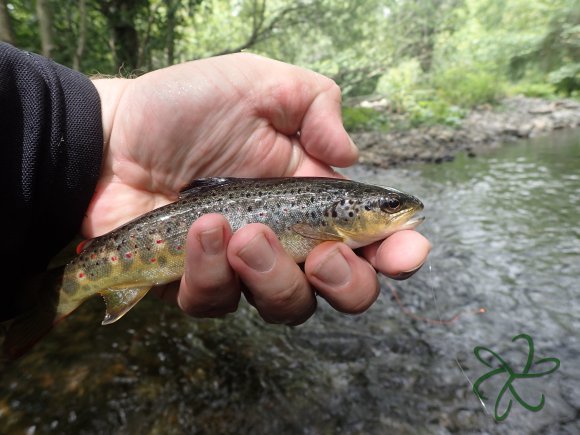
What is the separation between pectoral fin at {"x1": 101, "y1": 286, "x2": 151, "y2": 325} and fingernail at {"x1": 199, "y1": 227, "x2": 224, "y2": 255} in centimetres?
71

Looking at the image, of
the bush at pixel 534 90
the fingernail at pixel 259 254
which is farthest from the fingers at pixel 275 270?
the bush at pixel 534 90

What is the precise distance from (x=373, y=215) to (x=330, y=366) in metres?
2.58

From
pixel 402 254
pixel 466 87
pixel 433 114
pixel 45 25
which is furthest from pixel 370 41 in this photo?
pixel 402 254

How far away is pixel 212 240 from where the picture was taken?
2.21m

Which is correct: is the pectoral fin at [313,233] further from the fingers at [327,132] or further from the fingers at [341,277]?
the fingers at [327,132]

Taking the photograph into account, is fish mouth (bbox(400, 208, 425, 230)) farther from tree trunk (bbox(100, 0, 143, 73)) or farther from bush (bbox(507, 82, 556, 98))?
bush (bbox(507, 82, 556, 98))

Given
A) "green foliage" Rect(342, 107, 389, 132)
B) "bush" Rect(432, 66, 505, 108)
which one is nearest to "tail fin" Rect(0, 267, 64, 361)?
"green foliage" Rect(342, 107, 389, 132)

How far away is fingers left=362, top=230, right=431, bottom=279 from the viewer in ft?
7.53

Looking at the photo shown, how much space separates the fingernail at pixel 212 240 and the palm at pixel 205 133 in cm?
105

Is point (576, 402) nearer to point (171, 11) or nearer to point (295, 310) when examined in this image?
point (295, 310)

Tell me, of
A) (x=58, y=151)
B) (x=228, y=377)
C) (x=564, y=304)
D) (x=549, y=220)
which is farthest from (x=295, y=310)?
(x=549, y=220)

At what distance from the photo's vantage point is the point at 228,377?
4.33 meters

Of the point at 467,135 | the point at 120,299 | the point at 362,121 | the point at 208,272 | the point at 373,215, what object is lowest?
the point at 362,121

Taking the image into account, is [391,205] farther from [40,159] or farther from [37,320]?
[37,320]
